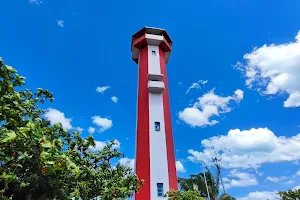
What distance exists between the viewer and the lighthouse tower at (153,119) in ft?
49.9

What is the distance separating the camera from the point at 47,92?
7.71m

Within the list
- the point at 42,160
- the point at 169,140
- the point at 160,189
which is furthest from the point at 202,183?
the point at 42,160

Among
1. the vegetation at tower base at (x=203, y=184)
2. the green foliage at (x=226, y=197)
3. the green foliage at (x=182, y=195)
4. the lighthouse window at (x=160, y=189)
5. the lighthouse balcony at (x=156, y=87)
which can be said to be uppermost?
the lighthouse balcony at (x=156, y=87)

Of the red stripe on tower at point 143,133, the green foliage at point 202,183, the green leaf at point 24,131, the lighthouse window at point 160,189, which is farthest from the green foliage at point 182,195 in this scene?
the green foliage at point 202,183

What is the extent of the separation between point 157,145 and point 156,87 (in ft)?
14.3

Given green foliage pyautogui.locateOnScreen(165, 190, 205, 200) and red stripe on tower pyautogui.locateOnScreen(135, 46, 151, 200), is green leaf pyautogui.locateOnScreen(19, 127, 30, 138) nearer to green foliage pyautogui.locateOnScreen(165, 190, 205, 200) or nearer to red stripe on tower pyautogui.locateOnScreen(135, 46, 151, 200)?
green foliage pyautogui.locateOnScreen(165, 190, 205, 200)

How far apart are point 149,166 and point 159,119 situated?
136 inches

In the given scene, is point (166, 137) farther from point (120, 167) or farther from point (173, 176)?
point (120, 167)

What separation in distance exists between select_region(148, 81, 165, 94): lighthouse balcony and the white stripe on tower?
0.99ft

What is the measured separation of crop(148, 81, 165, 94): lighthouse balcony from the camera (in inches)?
723

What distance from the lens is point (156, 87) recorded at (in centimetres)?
1836

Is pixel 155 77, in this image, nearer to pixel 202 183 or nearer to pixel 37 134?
pixel 202 183

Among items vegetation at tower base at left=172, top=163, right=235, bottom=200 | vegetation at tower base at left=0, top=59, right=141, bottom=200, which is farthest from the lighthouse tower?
vegetation at tower base at left=172, top=163, right=235, bottom=200

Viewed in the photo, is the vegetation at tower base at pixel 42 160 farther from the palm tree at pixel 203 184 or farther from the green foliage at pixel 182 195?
the palm tree at pixel 203 184
